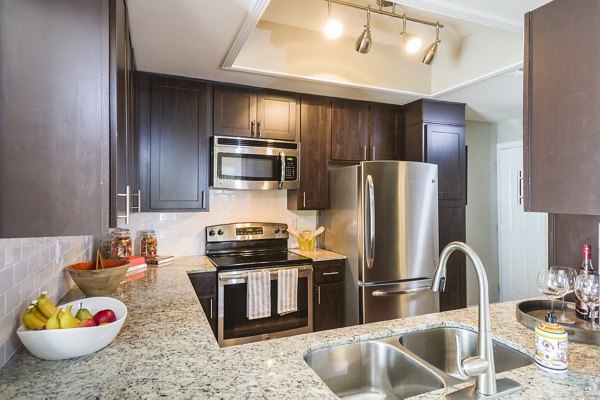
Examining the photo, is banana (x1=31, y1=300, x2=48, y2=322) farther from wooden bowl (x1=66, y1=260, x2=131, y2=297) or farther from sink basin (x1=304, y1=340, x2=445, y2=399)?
sink basin (x1=304, y1=340, x2=445, y2=399)

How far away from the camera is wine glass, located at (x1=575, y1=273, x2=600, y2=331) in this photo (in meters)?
1.28

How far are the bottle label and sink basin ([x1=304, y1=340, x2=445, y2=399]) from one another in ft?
1.19

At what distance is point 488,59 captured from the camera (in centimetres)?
271

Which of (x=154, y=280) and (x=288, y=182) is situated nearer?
(x=154, y=280)

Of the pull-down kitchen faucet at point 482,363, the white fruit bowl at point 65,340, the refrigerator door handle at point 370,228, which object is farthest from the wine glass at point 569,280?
the white fruit bowl at point 65,340

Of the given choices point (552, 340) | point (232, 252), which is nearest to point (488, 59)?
point (552, 340)

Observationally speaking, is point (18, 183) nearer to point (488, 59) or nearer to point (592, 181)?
point (592, 181)

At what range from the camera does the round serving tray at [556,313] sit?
123 cm

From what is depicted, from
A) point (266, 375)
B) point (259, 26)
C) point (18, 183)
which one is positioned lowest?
point (266, 375)

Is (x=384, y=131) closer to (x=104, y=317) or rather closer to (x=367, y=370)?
(x=367, y=370)

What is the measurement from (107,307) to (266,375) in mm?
779

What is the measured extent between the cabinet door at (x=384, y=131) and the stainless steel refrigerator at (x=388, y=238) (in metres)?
0.57

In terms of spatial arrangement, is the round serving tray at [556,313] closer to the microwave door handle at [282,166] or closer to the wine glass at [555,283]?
the wine glass at [555,283]

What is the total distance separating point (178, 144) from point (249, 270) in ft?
3.83
